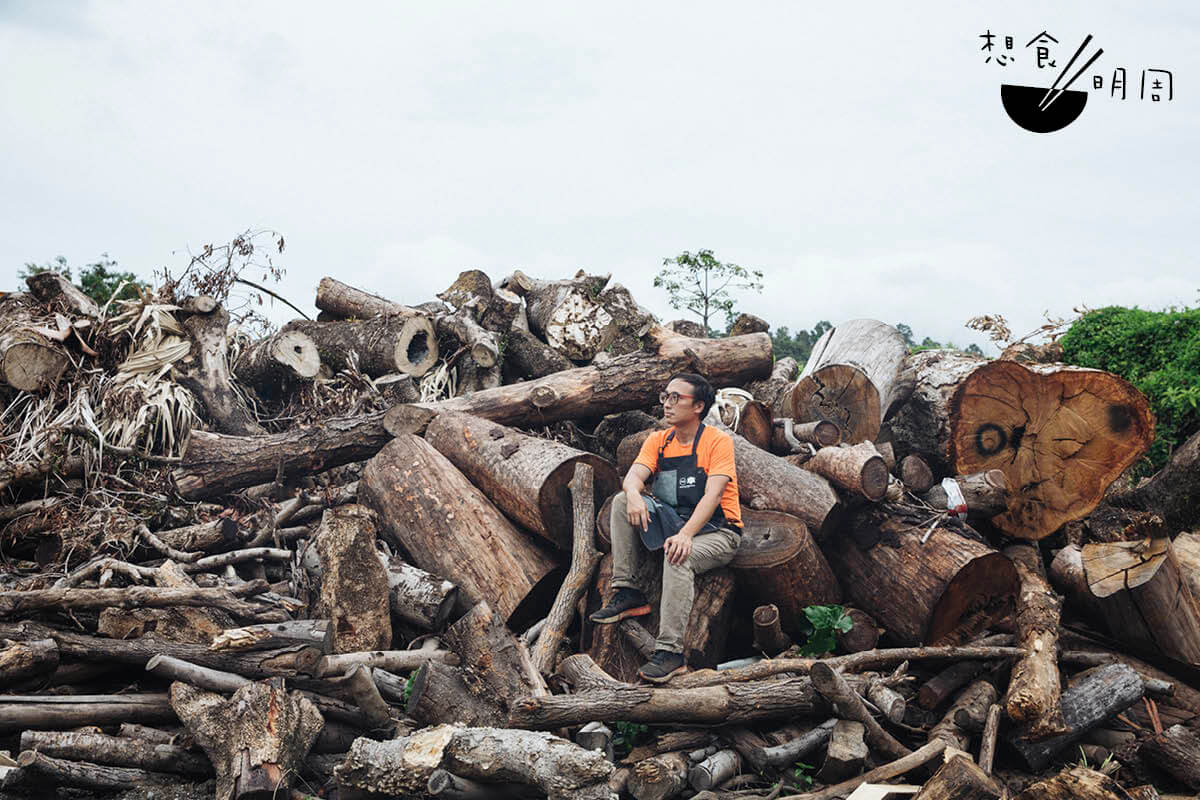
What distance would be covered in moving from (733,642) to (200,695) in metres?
3.43

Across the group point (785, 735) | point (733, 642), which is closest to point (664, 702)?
point (785, 735)

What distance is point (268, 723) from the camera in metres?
4.23

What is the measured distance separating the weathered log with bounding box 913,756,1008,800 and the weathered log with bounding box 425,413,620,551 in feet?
10.7

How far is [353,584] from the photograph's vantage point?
5.59m

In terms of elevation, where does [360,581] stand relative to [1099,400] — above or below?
below

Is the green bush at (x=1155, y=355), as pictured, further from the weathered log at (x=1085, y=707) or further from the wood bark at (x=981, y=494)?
the weathered log at (x=1085, y=707)

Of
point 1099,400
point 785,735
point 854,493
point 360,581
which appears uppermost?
point 1099,400

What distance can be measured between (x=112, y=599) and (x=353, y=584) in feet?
5.13

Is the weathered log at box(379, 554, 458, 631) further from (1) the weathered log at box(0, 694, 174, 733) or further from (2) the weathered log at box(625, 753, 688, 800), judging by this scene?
(2) the weathered log at box(625, 753, 688, 800)

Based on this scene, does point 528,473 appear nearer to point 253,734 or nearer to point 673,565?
point 673,565

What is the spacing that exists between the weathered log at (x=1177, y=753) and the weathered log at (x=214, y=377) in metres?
8.76

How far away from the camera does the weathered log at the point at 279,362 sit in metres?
10.1

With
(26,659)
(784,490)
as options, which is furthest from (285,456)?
(784,490)

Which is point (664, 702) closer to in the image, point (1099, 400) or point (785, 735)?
point (785, 735)
